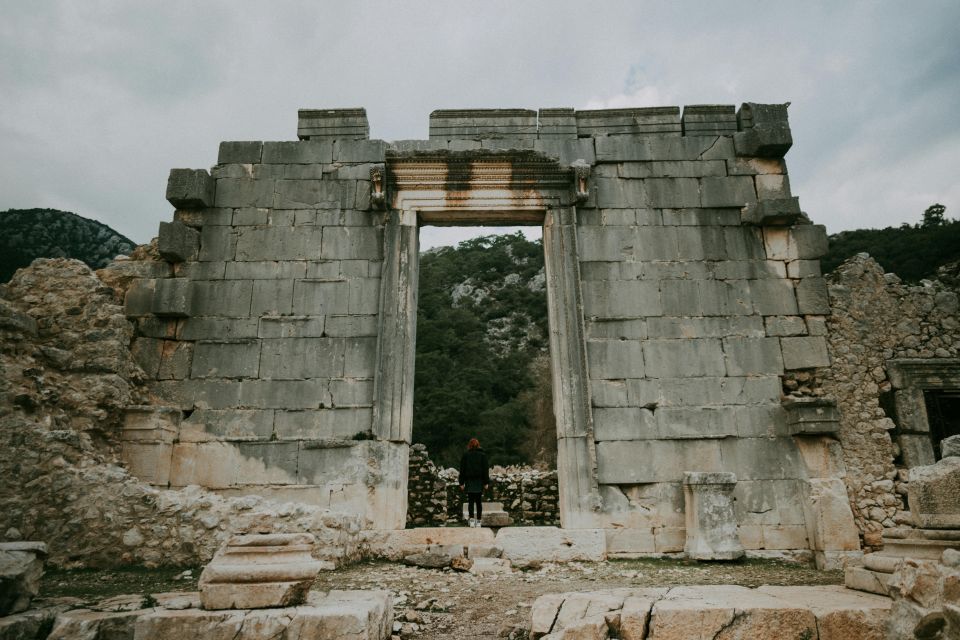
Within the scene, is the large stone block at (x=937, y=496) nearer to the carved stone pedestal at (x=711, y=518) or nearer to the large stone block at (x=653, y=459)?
the carved stone pedestal at (x=711, y=518)

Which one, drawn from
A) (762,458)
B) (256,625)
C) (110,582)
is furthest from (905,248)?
(110,582)

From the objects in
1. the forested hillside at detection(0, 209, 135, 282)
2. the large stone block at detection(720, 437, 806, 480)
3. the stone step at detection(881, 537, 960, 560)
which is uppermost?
the forested hillside at detection(0, 209, 135, 282)

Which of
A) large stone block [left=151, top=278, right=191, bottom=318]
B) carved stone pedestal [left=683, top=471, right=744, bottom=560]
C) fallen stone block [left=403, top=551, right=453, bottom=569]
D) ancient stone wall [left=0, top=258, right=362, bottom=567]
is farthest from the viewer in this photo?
large stone block [left=151, top=278, right=191, bottom=318]

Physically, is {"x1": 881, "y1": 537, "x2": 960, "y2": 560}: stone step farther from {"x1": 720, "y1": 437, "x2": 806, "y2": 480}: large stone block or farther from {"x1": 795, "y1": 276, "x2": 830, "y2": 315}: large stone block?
{"x1": 795, "y1": 276, "x2": 830, "y2": 315}: large stone block

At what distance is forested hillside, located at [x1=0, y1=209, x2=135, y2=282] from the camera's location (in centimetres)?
905

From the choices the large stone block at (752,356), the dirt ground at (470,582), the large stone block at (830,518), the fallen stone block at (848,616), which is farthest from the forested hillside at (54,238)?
the large stone block at (830,518)

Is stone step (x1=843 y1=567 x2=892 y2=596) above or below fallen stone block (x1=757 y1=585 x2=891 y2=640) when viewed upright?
above

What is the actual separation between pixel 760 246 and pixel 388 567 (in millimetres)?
5901

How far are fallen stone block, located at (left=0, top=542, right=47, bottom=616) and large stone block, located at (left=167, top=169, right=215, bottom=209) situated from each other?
482 cm

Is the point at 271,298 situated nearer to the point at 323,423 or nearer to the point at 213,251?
the point at 213,251

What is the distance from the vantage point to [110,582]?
15.0 feet

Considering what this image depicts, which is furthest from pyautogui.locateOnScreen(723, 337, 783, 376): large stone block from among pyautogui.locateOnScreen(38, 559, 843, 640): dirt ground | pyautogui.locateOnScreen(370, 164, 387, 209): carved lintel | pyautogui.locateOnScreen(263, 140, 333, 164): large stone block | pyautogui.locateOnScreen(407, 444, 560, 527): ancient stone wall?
pyautogui.locateOnScreen(263, 140, 333, 164): large stone block

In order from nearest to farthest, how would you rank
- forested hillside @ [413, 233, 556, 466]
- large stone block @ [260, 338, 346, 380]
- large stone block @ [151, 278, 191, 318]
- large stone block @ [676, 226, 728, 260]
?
large stone block @ [260, 338, 346, 380] < large stone block @ [151, 278, 191, 318] < large stone block @ [676, 226, 728, 260] < forested hillside @ [413, 233, 556, 466]

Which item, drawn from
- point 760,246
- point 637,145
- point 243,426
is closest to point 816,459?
point 760,246
